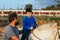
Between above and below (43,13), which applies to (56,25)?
above

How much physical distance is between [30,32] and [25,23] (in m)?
0.63

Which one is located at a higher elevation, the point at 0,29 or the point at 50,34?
the point at 50,34

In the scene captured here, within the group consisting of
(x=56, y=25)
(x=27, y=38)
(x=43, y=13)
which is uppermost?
(x=56, y=25)

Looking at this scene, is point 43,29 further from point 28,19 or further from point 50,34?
point 28,19

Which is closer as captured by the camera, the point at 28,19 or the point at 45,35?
the point at 45,35

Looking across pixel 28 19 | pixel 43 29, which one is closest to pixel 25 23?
pixel 28 19

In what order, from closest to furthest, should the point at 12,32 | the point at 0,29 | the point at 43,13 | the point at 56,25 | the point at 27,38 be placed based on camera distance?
1. the point at 12,32
2. the point at 56,25
3. the point at 27,38
4. the point at 0,29
5. the point at 43,13

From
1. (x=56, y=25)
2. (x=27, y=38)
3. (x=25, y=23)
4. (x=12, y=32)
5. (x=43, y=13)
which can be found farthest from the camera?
(x=43, y=13)

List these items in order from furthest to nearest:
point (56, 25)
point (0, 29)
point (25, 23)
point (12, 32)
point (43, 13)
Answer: point (43, 13) < point (0, 29) < point (25, 23) < point (56, 25) < point (12, 32)

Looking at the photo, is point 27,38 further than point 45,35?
Yes

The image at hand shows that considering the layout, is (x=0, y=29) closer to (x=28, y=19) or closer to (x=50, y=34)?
(x=28, y=19)

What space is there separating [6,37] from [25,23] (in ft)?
5.65

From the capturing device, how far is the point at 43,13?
22.5 meters

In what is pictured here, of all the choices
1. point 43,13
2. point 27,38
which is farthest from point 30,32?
point 43,13
